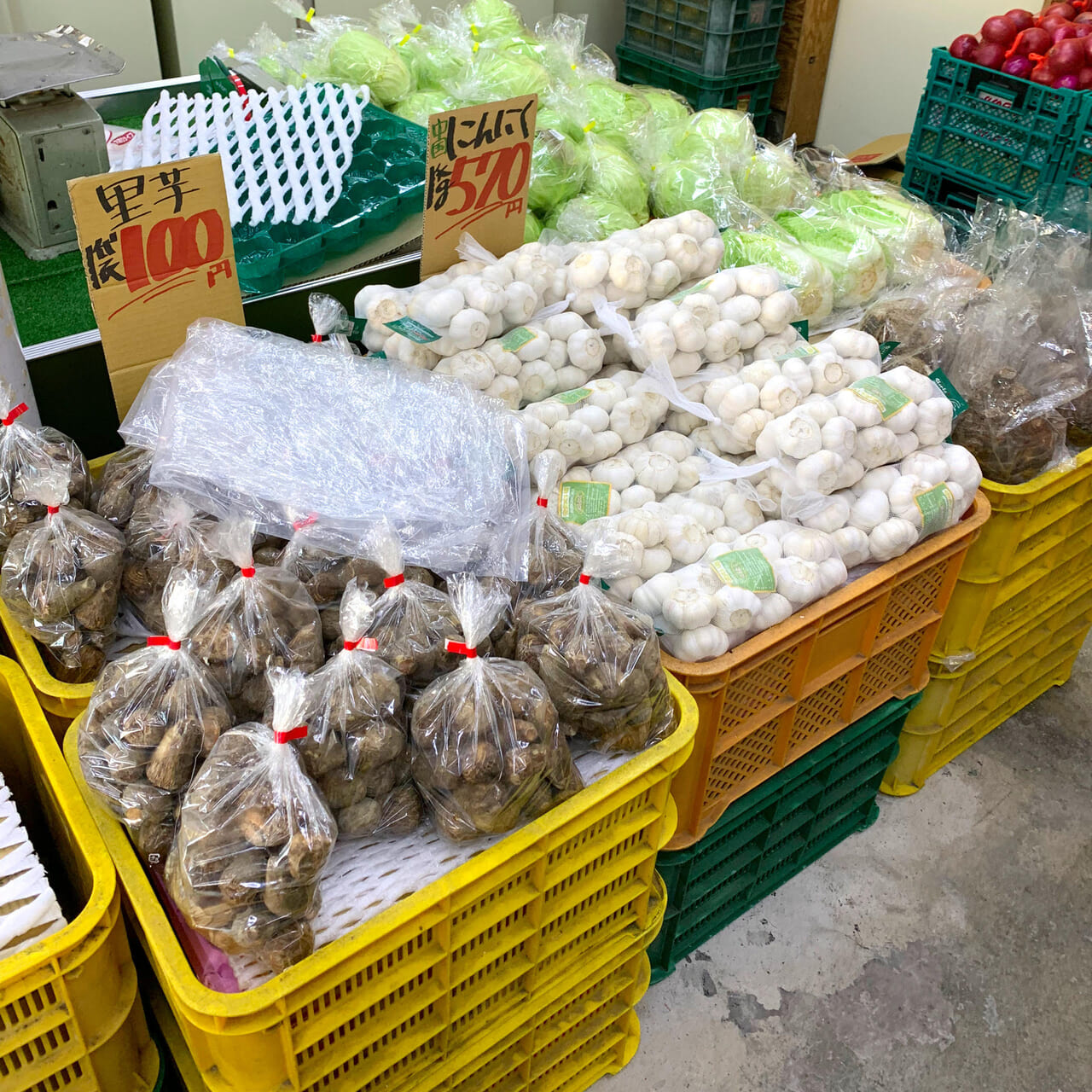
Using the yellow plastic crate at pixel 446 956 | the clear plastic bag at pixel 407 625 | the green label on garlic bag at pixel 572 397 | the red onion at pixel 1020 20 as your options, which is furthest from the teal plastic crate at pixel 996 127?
the clear plastic bag at pixel 407 625

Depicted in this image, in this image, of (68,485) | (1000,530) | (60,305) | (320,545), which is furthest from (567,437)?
(60,305)

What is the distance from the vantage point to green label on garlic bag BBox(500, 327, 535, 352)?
2.01 meters

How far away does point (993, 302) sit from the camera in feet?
7.91

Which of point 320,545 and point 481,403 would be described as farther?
point 481,403

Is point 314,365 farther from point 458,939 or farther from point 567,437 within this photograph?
point 458,939

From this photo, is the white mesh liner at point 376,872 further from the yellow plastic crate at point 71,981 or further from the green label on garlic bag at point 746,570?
the green label on garlic bag at point 746,570

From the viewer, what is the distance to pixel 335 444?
1602mm

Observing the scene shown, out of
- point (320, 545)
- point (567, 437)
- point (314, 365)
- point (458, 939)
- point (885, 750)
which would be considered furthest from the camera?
point (885, 750)

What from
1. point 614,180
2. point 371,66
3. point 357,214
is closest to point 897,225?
point 614,180

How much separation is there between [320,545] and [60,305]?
3.88ft

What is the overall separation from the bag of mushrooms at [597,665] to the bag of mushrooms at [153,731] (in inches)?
17.1

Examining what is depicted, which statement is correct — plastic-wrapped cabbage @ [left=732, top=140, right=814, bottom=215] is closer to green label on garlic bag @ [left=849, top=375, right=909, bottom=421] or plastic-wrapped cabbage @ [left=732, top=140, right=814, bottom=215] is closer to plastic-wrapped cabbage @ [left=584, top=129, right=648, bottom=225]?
plastic-wrapped cabbage @ [left=584, top=129, right=648, bottom=225]

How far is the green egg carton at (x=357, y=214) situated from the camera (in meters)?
2.26

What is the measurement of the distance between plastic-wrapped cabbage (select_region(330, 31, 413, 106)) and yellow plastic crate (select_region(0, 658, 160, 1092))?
85.0 inches
